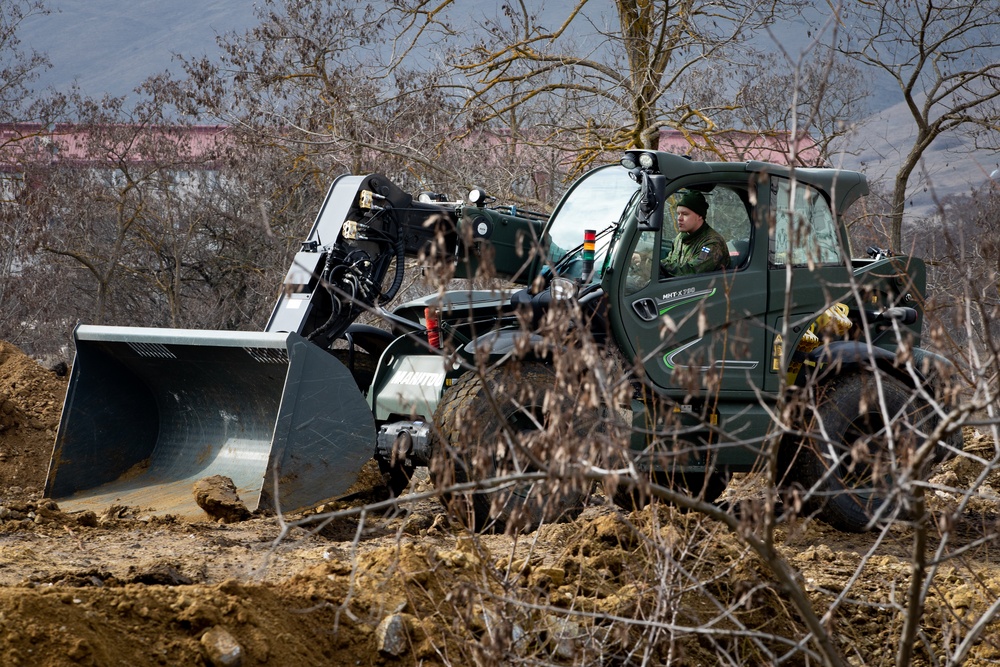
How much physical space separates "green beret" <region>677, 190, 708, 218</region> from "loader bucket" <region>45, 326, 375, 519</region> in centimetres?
237

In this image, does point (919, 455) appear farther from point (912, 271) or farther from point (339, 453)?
point (912, 271)

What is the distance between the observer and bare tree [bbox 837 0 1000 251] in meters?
13.9

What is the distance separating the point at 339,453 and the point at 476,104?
361 inches

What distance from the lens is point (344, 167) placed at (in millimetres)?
17016

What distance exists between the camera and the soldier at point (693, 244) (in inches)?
277

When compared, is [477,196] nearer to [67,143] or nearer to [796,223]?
[796,223]

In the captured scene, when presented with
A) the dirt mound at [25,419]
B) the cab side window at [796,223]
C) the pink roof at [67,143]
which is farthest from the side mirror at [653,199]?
the pink roof at [67,143]

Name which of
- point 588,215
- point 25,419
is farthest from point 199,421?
point 588,215

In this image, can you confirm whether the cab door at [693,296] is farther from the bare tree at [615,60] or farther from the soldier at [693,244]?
the bare tree at [615,60]

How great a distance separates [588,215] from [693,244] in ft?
2.39

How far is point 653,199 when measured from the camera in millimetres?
6566

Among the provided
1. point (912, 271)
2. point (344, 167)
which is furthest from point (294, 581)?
point (344, 167)

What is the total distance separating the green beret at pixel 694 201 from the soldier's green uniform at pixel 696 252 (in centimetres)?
11

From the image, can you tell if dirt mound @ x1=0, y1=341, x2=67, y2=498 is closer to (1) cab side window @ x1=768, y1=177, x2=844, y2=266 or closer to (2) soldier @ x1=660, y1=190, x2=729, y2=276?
(2) soldier @ x1=660, y1=190, x2=729, y2=276
